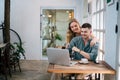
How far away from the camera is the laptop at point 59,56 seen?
2454mm

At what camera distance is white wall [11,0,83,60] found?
7.47 meters

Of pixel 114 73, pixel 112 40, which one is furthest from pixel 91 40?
pixel 114 73

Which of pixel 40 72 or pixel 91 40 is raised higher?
pixel 91 40

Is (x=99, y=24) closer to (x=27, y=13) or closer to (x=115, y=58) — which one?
(x=115, y=58)

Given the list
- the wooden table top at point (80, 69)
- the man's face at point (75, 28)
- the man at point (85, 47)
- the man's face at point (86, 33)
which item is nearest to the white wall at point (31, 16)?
the man's face at point (75, 28)

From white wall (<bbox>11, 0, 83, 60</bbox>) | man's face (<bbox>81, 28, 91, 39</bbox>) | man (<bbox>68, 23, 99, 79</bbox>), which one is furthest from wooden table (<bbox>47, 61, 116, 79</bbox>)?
white wall (<bbox>11, 0, 83, 60</bbox>)

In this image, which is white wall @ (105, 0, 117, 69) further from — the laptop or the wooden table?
the laptop

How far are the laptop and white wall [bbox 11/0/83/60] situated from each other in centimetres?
497

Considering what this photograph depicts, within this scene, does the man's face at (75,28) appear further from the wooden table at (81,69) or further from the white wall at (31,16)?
the white wall at (31,16)

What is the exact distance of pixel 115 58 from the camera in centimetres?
225

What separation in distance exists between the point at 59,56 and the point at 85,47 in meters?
0.65

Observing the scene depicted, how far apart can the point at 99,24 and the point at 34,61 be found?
376 centimetres

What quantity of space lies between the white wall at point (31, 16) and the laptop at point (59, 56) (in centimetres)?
497

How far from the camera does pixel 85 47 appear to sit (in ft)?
9.96
